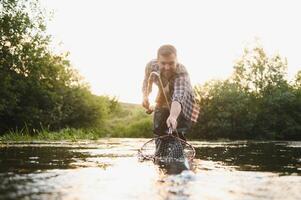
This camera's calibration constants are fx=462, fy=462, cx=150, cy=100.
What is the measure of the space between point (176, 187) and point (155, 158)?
4.16m

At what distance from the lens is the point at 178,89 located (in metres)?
8.82

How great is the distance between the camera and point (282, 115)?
166ft

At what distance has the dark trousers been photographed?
30.7ft

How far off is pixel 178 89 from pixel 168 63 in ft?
1.86

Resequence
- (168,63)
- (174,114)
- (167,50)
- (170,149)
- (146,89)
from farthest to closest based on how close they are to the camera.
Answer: (146,89) → (170,149) → (168,63) → (167,50) → (174,114)

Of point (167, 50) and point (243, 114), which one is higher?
point (243, 114)

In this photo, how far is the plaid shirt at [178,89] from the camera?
347 inches

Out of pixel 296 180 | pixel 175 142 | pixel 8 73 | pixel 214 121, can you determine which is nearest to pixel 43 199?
pixel 296 180

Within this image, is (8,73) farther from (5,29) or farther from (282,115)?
(282,115)

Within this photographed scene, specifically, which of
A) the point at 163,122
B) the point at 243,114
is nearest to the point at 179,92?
the point at 163,122

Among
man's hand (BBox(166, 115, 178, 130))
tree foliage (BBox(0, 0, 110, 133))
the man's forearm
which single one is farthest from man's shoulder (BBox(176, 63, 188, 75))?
tree foliage (BBox(0, 0, 110, 133))

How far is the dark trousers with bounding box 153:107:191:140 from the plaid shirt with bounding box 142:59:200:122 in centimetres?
11

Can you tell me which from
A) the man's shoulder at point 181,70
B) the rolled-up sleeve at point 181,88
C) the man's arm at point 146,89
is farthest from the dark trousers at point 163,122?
the man's shoulder at point 181,70

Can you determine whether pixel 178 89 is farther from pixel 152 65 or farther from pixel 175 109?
pixel 152 65
